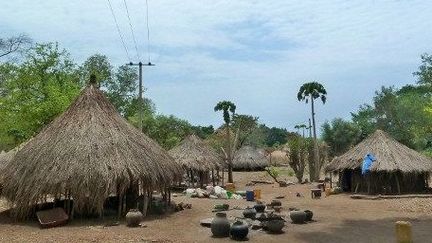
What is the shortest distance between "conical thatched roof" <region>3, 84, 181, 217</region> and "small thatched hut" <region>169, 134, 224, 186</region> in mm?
11913

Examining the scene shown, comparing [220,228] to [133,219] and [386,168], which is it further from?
[386,168]

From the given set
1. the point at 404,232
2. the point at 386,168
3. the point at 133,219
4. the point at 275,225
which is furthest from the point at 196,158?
the point at 404,232

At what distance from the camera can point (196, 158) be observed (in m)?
31.0

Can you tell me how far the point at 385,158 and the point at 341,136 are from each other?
33.6 m

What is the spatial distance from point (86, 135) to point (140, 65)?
574 inches

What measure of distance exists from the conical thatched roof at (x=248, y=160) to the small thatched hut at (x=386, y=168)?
65.3 ft

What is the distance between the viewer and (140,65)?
31.1 metres

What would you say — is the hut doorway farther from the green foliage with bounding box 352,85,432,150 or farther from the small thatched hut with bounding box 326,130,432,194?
the green foliage with bounding box 352,85,432,150

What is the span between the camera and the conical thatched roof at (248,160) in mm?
48031

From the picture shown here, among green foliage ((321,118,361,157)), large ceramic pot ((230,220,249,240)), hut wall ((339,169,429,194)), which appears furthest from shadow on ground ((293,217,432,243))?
green foliage ((321,118,361,157))

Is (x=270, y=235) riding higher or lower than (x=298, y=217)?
lower

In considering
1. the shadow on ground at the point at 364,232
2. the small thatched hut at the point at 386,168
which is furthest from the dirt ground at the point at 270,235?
the small thatched hut at the point at 386,168

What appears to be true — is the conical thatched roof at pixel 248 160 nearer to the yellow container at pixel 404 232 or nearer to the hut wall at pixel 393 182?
the hut wall at pixel 393 182

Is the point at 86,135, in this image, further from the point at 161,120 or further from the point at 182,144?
the point at 161,120
